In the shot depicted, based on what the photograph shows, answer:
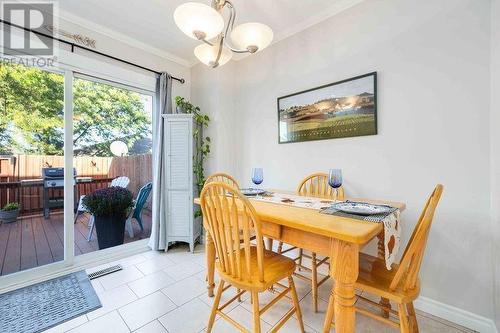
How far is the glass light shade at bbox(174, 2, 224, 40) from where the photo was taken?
119 cm

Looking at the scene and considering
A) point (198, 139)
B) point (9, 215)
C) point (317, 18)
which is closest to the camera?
point (9, 215)

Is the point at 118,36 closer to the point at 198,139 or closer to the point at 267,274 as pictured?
the point at 198,139

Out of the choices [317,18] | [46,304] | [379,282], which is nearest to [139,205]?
[46,304]

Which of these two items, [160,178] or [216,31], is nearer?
[216,31]

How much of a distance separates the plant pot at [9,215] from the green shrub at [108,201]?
53 cm

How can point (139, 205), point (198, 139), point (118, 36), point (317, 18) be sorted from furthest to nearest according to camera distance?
point (198, 139), point (139, 205), point (118, 36), point (317, 18)

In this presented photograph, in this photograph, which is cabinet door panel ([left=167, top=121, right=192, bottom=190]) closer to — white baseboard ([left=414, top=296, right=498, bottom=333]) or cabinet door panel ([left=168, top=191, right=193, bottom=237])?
cabinet door panel ([left=168, top=191, right=193, bottom=237])

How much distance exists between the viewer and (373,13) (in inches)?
72.3

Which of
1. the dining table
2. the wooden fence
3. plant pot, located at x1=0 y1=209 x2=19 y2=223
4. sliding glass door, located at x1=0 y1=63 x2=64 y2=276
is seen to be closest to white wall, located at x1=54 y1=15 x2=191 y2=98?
sliding glass door, located at x1=0 y1=63 x2=64 y2=276

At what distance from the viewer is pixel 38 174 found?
215cm

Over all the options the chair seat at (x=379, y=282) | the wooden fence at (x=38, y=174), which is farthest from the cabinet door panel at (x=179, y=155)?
the chair seat at (x=379, y=282)

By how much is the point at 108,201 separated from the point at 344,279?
8.44ft

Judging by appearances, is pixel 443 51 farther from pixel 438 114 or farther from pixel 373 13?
pixel 373 13

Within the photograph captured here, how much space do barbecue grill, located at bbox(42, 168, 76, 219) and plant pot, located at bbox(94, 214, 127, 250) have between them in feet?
1.36
